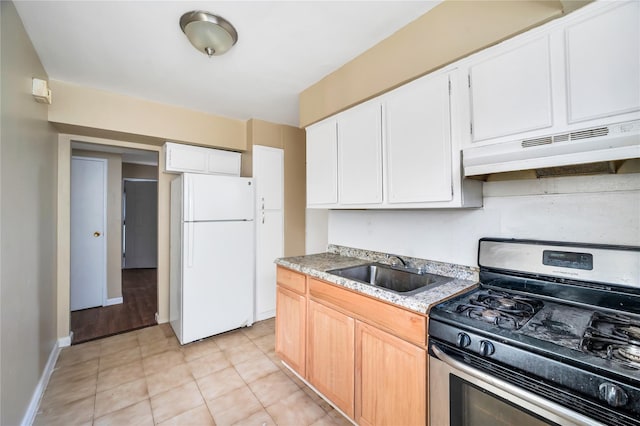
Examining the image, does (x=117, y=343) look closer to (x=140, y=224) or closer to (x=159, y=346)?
(x=159, y=346)

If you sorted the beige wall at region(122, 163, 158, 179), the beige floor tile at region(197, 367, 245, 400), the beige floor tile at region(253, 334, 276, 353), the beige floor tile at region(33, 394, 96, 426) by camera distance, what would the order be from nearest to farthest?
the beige floor tile at region(33, 394, 96, 426) < the beige floor tile at region(197, 367, 245, 400) < the beige floor tile at region(253, 334, 276, 353) < the beige wall at region(122, 163, 158, 179)

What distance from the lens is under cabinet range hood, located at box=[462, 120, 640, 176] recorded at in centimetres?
96

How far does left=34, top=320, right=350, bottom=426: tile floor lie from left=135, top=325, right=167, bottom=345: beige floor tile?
22 mm

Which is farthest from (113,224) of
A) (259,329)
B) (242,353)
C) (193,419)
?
(193,419)

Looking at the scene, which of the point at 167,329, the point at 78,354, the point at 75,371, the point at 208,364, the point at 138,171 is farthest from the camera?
the point at 138,171

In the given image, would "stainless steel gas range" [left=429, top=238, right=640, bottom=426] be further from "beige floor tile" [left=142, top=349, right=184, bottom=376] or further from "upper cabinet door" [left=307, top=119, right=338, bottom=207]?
"beige floor tile" [left=142, top=349, right=184, bottom=376]

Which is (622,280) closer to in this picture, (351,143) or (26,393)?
(351,143)

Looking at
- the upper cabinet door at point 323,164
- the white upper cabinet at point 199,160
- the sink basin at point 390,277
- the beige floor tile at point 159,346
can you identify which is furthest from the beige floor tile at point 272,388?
the white upper cabinet at point 199,160

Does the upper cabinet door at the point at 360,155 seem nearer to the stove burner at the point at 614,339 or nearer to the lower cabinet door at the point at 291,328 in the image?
the lower cabinet door at the point at 291,328

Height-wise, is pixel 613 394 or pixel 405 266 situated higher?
pixel 405 266

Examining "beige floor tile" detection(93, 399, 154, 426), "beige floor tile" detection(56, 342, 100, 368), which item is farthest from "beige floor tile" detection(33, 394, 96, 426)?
"beige floor tile" detection(56, 342, 100, 368)

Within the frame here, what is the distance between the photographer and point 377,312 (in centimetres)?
147

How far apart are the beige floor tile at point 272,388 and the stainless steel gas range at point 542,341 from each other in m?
1.17

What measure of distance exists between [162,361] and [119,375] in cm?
31
